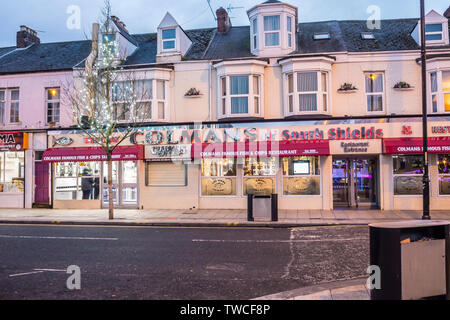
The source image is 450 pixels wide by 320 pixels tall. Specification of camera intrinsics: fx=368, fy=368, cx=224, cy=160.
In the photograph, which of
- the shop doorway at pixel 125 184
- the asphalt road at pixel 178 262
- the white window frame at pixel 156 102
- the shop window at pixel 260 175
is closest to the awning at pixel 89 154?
the shop doorway at pixel 125 184

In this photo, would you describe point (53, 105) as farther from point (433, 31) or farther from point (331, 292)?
point (433, 31)

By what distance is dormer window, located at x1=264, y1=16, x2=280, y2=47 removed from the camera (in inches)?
717

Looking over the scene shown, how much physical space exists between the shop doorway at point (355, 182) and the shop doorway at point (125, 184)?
33.0 feet

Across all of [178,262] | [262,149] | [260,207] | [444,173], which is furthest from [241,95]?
[178,262]

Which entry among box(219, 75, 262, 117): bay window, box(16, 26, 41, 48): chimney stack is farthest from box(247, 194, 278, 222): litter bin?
box(16, 26, 41, 48): chimney stack

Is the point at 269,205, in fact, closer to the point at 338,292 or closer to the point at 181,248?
the point at 181,248

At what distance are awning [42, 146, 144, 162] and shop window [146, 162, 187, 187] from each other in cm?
102

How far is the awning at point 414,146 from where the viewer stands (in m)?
15.6

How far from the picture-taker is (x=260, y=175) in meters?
17.8

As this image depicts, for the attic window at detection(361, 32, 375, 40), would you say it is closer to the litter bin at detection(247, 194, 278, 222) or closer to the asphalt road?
the litter bin at detection(247, 194, 278, 222)

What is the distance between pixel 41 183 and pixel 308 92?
48.0 feet

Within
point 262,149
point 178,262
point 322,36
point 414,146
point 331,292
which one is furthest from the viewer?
point 322,36

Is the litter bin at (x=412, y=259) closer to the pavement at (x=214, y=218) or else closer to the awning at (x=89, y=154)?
the pavement at (x=214, y=218)

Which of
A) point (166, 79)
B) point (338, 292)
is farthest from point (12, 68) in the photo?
point (338, 292)
